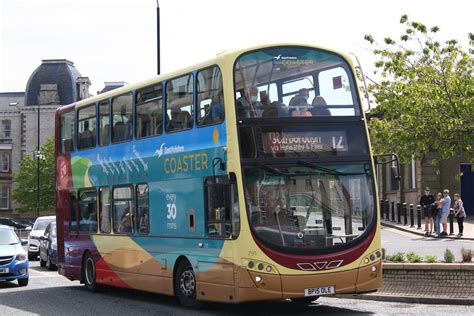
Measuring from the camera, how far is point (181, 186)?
16641mm

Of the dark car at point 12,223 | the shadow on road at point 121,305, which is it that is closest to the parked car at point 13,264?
the shadow on road at point 121,305

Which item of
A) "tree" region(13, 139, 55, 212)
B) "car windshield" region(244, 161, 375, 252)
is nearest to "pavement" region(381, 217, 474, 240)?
"car windshield" region(244, 161, 375, 252)

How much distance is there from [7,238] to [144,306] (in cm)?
805

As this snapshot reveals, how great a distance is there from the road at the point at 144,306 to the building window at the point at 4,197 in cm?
7202

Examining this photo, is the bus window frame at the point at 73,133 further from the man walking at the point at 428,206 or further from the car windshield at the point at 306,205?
the man walking at the point at 428,206

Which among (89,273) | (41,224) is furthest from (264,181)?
(41,224)

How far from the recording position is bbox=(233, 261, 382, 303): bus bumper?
46.8 feet

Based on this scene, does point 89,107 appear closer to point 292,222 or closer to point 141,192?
point 141,192

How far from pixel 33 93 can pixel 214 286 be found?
8315cm

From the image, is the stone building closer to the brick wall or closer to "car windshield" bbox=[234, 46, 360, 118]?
the brick wall

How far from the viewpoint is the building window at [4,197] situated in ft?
302

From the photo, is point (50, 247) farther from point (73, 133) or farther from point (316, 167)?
point (316, 167)

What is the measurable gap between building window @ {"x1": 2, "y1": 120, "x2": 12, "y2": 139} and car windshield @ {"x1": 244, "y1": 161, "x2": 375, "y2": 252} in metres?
85.4

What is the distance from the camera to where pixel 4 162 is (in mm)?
95312
